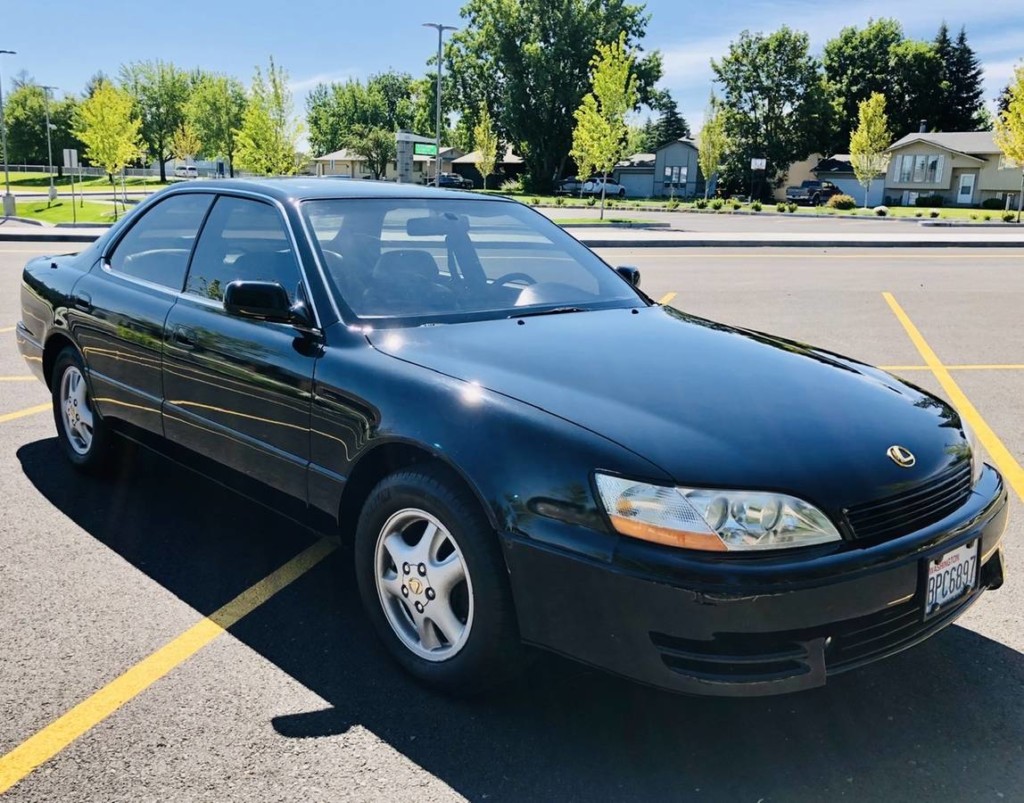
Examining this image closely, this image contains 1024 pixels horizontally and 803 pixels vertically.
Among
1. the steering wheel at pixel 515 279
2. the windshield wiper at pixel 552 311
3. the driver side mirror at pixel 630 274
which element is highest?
the steering wheel at pixel 515 279

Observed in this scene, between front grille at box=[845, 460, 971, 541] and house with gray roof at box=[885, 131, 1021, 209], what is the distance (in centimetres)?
6688

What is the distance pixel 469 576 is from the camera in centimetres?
259

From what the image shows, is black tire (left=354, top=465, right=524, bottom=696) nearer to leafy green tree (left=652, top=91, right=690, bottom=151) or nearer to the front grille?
the front grille

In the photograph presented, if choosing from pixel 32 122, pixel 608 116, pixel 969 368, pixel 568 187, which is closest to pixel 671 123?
pixel 568 187

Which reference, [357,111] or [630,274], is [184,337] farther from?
[357,111]

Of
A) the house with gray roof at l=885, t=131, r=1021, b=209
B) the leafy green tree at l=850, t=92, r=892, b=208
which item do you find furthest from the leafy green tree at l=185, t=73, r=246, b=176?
the house with gray roof at l=885, t=131, r=1021, b=209

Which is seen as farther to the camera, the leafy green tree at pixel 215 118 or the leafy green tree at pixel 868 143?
the leafy green tree at pixel 215 118

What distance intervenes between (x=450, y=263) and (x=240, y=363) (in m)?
1.03

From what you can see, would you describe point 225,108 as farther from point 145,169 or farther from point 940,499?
point 940,499

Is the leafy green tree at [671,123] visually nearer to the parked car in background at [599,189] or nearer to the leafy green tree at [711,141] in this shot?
the parked car in background at [599,189]

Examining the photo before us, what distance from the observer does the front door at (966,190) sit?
64.8 meters

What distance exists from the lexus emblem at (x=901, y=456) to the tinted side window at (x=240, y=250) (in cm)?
216

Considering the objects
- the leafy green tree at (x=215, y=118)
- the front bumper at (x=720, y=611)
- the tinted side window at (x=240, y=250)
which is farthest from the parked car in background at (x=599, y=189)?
the front bumper at (x=720, y=611)

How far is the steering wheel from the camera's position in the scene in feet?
12.8
